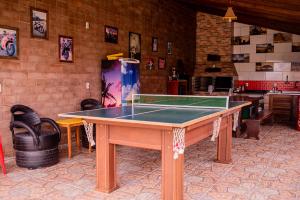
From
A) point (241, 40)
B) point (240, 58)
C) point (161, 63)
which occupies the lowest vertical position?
point (161, 63)

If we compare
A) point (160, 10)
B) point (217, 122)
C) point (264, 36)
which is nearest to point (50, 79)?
Answer: point (217, 122)

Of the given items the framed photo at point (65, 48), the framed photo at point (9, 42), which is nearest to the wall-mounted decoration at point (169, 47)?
the framed photo at point (65, 48)

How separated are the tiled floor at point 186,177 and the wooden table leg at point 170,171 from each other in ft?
1.22

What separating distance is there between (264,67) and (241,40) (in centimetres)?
116

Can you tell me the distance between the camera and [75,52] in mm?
6176

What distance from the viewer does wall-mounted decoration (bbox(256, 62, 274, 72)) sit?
380 inches

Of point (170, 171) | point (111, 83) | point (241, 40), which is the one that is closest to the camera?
point (170, 171)

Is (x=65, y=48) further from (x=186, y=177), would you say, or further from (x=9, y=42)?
(x=186, y=177)

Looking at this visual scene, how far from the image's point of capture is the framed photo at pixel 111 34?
22.8ft

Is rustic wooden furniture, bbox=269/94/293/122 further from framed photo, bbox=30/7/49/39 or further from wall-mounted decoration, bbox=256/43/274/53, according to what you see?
framed photo, bbox=30/7/49/39

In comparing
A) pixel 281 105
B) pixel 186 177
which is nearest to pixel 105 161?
pixel 186 177

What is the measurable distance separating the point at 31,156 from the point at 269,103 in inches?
265

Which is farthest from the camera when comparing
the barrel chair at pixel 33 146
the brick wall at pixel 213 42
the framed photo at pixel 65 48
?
the brick wall at pixel 213 42

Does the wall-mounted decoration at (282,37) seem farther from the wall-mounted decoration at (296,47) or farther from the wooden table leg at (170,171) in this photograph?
the wooden table leg at (170,171)
